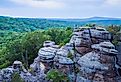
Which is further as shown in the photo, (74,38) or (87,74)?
(74,38)

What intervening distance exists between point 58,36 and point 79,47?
723 inches

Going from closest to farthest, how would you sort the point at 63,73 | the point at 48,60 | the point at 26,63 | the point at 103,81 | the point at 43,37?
the point at 103,81, the point at 63,73, the point at 48,60, the point at 26,63, the point at 43,37

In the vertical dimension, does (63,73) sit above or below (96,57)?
below

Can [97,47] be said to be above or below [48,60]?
above

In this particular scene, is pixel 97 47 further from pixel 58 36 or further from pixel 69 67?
pixel 58 36

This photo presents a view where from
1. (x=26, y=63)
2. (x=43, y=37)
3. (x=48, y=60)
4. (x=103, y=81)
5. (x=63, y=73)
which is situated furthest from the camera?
(x=43, y=37)

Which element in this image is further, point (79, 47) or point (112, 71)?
point (79, 47)

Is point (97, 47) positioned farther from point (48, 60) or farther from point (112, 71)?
point (48, 60)

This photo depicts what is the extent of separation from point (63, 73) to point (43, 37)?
18.6m

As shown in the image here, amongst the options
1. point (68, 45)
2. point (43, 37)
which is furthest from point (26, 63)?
point (68, 45)

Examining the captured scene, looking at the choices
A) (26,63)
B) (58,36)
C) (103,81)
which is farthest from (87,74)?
(58,36)

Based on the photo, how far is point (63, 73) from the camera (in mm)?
46188

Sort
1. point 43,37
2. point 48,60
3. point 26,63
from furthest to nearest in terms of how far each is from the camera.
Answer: point 43,37
point 26,63
point 48,60

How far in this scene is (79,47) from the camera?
155 ft
